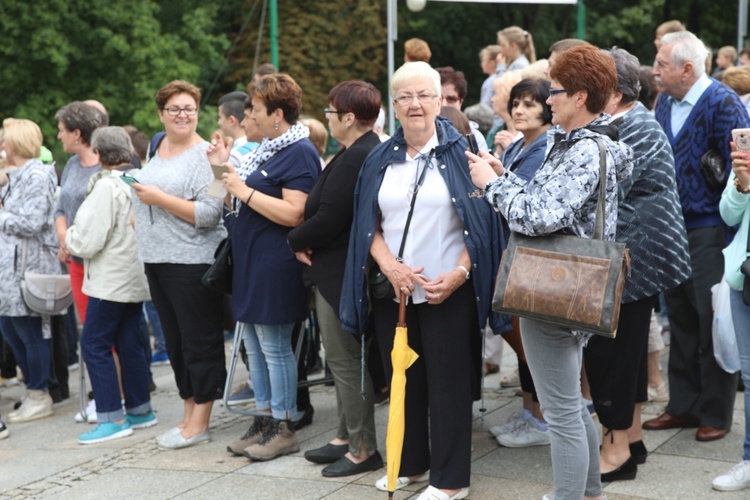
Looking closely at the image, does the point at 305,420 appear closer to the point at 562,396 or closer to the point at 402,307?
the point at 402,307

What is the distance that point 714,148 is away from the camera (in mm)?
5402

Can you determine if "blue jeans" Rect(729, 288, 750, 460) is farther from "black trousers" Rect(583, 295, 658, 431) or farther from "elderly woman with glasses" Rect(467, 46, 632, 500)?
"elderly woman with glasses" Rect(467, 46, 632, 500)

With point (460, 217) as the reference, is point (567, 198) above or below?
above

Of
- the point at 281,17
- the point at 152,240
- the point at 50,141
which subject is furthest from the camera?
the point at 281,17

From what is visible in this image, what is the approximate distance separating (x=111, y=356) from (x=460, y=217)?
295 centimetres

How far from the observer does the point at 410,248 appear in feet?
15.0

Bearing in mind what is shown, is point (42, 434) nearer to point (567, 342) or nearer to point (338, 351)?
point (338, 351)

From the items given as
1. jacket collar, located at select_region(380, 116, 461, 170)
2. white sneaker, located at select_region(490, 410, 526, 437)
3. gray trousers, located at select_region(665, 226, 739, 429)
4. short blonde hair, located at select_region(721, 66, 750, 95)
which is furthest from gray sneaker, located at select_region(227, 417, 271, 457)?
short blonde hair, located at select_region(721, 66, 750, 95)

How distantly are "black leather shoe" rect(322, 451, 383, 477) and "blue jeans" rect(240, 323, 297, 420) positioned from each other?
1.86 feet

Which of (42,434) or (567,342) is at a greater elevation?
(567,342)

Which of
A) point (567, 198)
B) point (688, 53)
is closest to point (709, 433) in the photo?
point (688, 53)

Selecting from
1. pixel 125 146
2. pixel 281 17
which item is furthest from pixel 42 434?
pixel 281 17

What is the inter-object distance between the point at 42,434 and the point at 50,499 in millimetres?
1622

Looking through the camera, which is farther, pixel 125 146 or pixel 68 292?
pixel 68 292
